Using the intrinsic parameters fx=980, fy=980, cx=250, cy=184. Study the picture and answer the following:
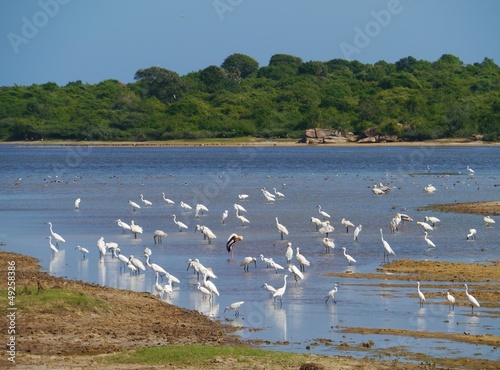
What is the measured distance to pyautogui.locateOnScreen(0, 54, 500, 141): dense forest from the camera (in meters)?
92.8

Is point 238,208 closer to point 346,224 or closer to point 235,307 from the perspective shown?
point 346,224

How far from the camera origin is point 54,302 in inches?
550

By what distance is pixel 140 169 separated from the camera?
6153 centimetres

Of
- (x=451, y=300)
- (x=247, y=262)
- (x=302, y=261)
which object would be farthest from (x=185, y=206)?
(x=451, y=300)

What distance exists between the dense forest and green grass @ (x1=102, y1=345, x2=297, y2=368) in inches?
3086

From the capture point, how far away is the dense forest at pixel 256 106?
92.8m

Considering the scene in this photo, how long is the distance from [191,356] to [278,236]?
1400 centimetres

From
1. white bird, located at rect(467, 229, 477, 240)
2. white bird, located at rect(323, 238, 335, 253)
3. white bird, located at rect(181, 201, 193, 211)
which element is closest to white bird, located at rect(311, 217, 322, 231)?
white bird, located at rect(323, 238, 335, 253)

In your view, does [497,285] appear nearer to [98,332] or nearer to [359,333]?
[359,333]

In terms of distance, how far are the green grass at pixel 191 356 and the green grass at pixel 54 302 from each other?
2352mm

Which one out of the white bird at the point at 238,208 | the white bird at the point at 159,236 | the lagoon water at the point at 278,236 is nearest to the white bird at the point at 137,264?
the lagoon water at the point at 278,236

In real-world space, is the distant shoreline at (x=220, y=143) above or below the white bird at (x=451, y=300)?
above

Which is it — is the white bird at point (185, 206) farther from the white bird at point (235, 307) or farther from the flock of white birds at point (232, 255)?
the white bird at point (235, 307)

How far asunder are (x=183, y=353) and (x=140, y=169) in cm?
5036
